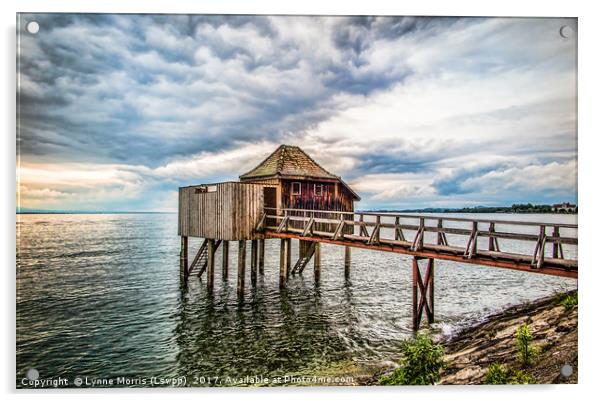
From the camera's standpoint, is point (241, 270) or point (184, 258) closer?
point (241, 270)

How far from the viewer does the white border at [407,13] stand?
9094 mm

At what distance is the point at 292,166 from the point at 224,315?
6.27 metres

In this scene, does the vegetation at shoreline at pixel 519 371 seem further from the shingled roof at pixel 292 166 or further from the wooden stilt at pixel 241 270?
the wooden stilt at pixel 241 270

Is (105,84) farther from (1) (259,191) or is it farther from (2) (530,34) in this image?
(2) (530,34)

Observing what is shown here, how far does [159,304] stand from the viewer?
15273mm

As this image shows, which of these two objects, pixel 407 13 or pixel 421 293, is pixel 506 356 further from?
pixel 407 13

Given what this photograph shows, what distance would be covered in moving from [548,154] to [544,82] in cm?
183

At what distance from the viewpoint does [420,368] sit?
→ 9.21 metres

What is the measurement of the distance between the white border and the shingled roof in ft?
21.6

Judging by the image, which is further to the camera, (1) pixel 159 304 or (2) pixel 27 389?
(1) pixel 159 304

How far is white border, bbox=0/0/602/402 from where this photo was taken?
9.09 m

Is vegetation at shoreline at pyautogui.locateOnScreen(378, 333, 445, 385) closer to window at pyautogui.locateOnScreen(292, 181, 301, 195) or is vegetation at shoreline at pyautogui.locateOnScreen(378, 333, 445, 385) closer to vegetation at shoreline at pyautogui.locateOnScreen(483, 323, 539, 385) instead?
vegetation at shoreline at pyautogui.locateOnScreen(483, 323, 539, 385)

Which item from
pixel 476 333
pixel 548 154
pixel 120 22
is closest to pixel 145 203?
A: pixel 120 22

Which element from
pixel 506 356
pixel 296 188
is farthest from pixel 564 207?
pixel 296 188
